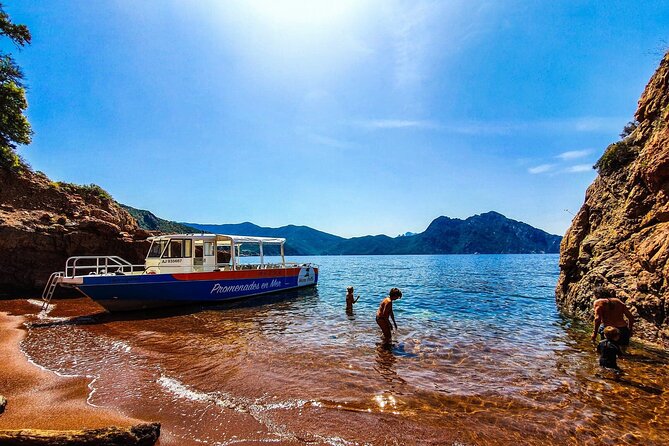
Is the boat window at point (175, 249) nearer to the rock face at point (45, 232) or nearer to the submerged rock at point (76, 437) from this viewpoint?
the rock face at point (45, 232)

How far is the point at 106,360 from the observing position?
8445 millimetres

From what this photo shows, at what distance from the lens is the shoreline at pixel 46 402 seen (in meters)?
4.96

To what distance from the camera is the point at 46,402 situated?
576 cm

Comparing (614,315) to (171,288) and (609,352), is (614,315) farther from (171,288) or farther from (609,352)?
(171,288)

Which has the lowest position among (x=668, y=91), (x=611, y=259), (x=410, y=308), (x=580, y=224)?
(x=410, y=308)

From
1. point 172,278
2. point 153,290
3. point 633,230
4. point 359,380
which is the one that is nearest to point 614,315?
point 633,230

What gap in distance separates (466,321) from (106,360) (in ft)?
44.8

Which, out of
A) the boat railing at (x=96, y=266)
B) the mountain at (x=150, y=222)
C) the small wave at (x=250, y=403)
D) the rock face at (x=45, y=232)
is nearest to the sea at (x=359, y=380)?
the small wave at (x=250, y=403)

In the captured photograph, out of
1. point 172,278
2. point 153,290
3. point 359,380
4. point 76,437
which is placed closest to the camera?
point 76,437

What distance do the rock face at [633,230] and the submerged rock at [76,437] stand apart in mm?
13293

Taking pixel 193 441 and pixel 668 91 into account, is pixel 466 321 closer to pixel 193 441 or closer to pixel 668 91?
pixel 668 91

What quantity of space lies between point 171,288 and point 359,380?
1257cm

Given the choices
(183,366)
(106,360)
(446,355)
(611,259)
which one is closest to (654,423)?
(446,355)

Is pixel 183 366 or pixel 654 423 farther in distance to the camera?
pixel 183 366
